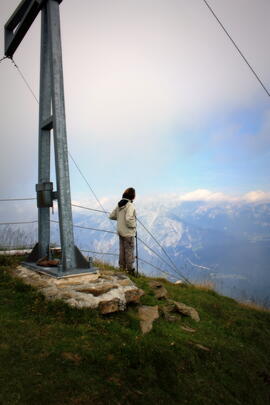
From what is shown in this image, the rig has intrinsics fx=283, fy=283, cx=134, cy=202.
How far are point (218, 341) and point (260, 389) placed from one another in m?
1.15

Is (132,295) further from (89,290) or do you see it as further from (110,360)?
(110,360)

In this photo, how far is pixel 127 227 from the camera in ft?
28.0

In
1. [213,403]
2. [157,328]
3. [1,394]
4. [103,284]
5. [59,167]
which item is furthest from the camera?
[59,167]

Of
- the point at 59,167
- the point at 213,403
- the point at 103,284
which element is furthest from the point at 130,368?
the point at 59,167

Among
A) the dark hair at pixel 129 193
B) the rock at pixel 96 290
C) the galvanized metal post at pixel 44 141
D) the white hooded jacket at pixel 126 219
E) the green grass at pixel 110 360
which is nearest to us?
the green grass at pixel 110 360

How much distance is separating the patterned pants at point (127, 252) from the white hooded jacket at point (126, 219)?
17 centimetres

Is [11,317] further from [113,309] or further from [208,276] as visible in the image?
[208,276]

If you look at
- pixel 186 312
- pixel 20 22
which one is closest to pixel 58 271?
pixel 186 312

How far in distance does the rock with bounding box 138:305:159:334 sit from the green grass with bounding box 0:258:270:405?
0.12m

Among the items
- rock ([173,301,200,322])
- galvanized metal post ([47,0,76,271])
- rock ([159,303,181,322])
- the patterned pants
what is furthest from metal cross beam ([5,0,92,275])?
the patterned pants

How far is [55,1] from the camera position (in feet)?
20.1

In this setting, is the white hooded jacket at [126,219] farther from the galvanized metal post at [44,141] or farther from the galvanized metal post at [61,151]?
the galvanized metal post at [61,151]

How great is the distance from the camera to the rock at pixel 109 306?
4847 millimetres

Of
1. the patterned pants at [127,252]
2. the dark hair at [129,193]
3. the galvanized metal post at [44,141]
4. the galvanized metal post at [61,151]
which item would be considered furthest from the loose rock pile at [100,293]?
the dark hair at [129,193]
